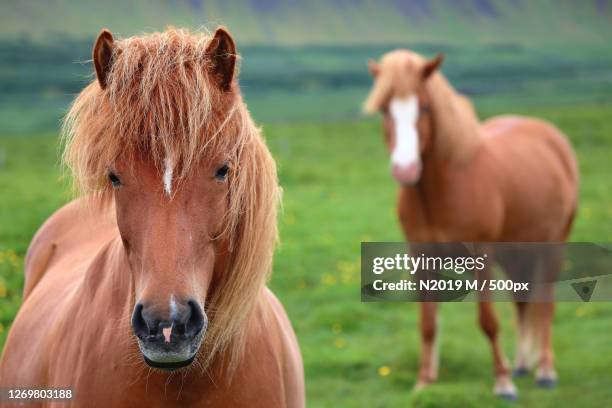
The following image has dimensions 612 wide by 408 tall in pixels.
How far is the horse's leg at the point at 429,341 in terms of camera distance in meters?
5.84

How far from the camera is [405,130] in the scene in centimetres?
571

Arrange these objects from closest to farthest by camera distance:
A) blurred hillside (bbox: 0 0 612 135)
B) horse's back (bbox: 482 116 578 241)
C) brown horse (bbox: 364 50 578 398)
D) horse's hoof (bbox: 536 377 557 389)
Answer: brown horse (bbox: 364 50 578 398), horse's hoof (bbox: 536 377 557 389), horse's back (bbox: 482 116 578 241), blurred hillside (bbox: 0 0 612 135)

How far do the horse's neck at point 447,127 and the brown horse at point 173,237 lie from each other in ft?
12.4

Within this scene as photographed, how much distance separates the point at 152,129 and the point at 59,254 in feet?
5.52

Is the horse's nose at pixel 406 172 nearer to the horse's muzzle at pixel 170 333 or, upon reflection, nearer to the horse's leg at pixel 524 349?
the horse's leg at pixel 524 349

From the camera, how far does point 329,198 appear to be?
12.7 m

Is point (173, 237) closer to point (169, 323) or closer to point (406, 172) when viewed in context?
point (169, 323)

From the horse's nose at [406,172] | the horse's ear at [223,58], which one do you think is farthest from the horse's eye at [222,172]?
the horse's nose at [406,172]

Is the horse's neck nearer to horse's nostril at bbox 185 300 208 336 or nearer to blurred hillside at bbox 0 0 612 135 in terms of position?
horse's nostril at bbox 185 300 208 336

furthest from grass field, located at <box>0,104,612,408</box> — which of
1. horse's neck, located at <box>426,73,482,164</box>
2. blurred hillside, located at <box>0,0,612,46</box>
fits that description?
blurred hillside, located at <box>0,0,612,46</box>

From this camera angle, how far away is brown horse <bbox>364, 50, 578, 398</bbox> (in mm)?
5754

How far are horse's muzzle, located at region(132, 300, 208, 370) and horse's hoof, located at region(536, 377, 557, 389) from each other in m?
4.92

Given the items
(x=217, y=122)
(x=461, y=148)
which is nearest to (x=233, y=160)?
(x=217, y=122)

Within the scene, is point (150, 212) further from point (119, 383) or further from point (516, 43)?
point (516, 43)
